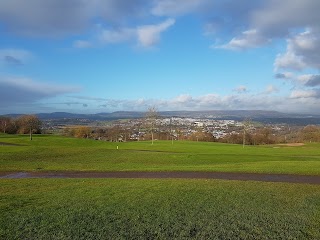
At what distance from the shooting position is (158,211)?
463 inches

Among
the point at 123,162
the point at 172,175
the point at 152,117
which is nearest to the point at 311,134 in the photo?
the point at 152,117

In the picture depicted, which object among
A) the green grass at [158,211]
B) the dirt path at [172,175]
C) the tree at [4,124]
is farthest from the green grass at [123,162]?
the tree at [4,124]

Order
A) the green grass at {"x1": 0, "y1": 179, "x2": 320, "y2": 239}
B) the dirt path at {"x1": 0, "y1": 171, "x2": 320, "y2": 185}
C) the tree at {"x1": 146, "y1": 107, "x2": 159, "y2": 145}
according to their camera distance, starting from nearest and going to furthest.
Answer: the green grass at {"x1": 0, "y1": 179, "x2": 320, "y2": 239} → the dirt path at {"x1": 0, "y1": 171, "x2": 320, "y2": 185} → the tree at {"x1": 146, "y1": 107, "x2": 159, "y2": 145}

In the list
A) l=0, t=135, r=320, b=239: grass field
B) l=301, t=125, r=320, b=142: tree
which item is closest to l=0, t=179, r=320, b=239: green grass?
l=0, t=135, r=320, b=239: grass field

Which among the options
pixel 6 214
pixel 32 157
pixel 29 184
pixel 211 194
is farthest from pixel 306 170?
pixel 32 157

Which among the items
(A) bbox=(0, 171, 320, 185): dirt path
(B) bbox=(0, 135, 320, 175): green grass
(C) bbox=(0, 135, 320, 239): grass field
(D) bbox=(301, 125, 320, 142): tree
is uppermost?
(C) bbox=(0, 135, 320, 239): grass field

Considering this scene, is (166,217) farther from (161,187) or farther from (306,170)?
(306,170)

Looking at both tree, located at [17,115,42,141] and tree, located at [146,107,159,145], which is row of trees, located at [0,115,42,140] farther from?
tree, located at [146,107,159,145]

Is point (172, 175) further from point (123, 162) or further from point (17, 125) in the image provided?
point (17, 125)

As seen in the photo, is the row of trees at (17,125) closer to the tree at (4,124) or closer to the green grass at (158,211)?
the tree at (4,124)

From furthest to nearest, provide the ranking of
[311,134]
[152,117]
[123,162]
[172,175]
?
[311,134] → [152,117] → [123,162] → [172,175]

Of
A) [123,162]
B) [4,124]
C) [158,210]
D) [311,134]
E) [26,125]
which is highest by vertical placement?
[4,124]

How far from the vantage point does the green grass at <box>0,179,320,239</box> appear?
31.2 ft

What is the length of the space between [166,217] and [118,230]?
196 cm
